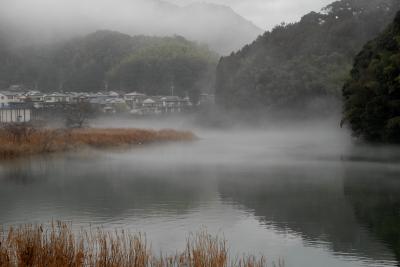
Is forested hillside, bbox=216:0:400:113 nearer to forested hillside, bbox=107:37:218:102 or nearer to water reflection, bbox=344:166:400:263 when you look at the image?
forested hillside, bbox=107:37:218:102

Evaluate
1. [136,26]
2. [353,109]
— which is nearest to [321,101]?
[353,109]

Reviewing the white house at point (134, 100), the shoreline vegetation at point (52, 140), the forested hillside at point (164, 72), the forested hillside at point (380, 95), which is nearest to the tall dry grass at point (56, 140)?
the shoreline vegetation at point (52, 140)

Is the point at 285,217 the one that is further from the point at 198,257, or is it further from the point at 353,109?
the point at 353,109

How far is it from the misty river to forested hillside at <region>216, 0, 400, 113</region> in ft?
85.0

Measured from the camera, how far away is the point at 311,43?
5934 cm

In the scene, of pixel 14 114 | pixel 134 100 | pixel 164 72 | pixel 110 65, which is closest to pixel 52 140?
pixel 14 114

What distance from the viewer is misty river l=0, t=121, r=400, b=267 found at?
33.2 ft

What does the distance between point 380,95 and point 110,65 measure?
258 feet

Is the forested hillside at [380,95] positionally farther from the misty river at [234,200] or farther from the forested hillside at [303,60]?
the forested hillside at [303,60]

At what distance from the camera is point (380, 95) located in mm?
26500

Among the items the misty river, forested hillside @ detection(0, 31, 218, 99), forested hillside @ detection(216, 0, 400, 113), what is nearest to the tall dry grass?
the misty river

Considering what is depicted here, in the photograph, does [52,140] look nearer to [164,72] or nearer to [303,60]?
[303,60]

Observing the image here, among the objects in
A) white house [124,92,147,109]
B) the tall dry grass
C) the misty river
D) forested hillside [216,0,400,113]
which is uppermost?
forested hillside [216,0,400,113]

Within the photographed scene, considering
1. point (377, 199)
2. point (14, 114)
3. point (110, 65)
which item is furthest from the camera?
point (110, 65)
